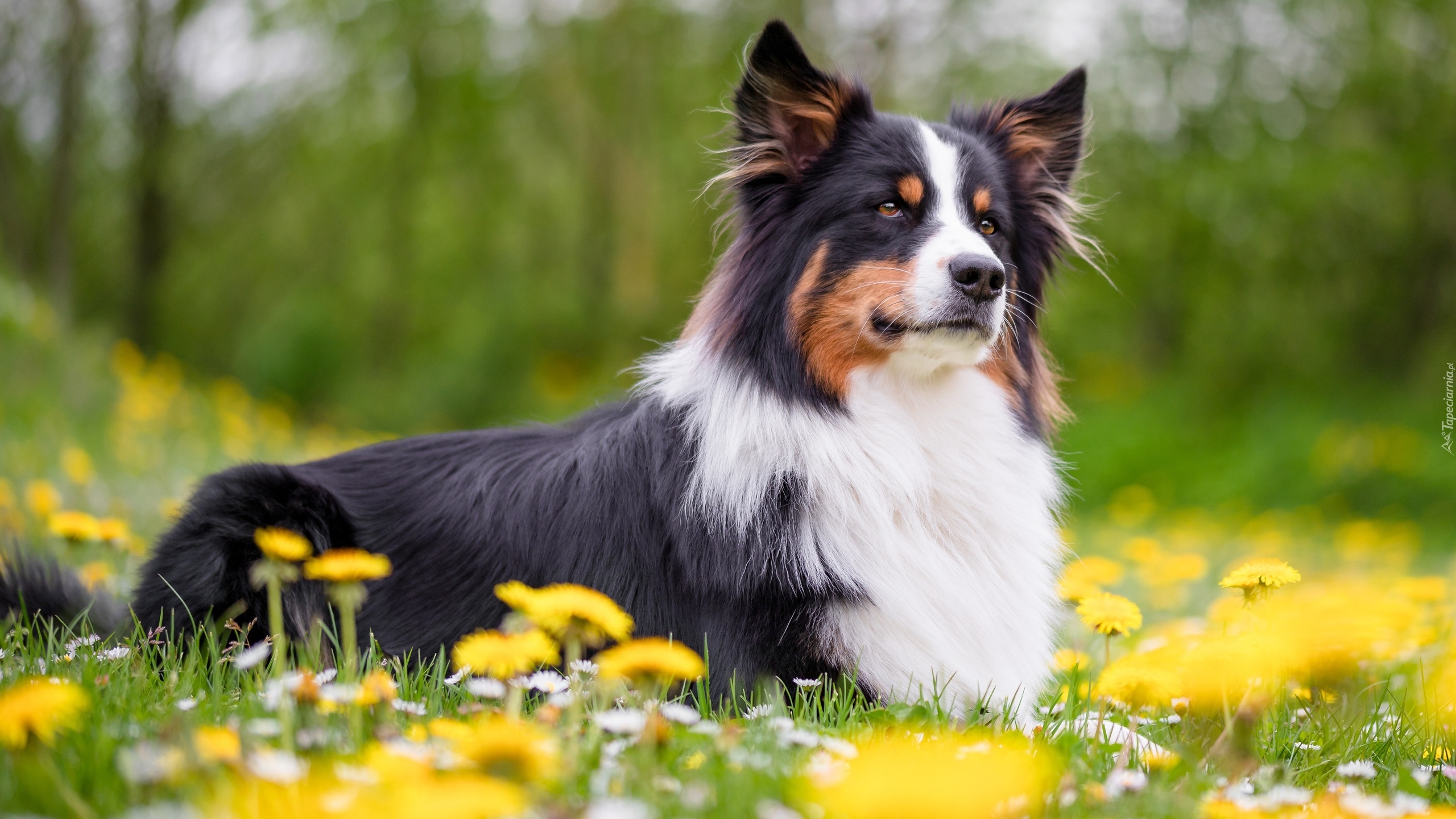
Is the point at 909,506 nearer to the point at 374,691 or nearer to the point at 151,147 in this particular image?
Result: the point at 374,691

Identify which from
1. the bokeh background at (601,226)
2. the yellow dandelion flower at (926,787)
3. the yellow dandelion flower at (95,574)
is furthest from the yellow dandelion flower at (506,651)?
→ the bokeh background at (601,226)

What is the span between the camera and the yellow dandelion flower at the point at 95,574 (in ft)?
12.3

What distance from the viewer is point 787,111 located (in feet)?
11.5

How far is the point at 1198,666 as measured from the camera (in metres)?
2.43

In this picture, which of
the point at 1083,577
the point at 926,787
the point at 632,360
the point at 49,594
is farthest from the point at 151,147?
the point at 926,787

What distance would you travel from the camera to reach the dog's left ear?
152 inches

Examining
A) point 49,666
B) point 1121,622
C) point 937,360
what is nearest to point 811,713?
point 1121,622

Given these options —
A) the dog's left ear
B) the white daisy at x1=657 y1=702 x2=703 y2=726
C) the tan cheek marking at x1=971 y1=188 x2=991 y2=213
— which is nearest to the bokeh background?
the dog's left ear

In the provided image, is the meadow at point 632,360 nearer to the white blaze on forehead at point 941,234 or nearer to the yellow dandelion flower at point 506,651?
the yellow dandelion flower at point 506,651

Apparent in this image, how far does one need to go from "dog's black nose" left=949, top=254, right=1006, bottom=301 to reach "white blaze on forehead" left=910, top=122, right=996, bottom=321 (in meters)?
0.01

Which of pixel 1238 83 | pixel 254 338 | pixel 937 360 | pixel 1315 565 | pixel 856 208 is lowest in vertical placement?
pixel 1315 565

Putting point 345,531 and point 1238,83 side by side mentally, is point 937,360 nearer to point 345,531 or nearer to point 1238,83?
point 345,531

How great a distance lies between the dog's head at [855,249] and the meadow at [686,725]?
2.95 ft

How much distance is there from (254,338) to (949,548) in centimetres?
1471
